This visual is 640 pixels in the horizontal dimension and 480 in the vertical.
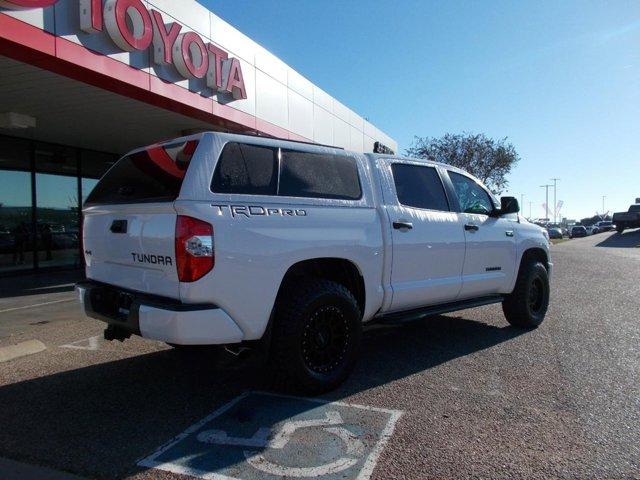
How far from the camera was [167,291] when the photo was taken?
3514 millimetres

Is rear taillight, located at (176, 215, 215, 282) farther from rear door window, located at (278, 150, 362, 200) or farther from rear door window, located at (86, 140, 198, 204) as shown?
rear door window, located at (278, 150, 362, 200)

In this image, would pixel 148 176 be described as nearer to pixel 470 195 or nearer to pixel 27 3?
pixel 470 195

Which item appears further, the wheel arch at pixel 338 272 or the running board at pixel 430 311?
the running board at pixel 430 311

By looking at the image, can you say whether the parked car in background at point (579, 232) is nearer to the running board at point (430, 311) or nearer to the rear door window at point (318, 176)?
the running board at point (430, 311)

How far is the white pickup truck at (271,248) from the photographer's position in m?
3.43

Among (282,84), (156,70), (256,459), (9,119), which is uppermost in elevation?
(282,84)

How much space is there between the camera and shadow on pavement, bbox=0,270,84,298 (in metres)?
→ 10.2

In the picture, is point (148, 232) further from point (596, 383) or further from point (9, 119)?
point (9, 119)

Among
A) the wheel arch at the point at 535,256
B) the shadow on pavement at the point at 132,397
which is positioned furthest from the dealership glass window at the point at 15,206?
the wheel arch at the point at 535,256

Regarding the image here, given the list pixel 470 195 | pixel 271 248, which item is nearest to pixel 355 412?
pixel 271 248

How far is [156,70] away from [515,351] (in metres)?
7.97

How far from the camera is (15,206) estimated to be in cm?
1308

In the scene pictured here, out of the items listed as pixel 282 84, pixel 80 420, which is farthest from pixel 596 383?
pixel 282 84

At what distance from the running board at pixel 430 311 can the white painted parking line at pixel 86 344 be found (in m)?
3.15
